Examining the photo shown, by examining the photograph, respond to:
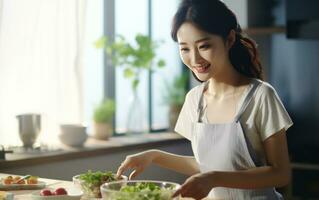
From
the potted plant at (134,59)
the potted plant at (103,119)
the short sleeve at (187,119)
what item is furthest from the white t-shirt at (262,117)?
the potted plant at (134,59)

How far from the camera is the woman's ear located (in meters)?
2.16

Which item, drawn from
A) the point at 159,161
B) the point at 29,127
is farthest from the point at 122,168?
the point at 29,127

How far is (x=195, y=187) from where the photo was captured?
1.73 metres

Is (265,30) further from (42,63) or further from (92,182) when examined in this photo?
(92,182)

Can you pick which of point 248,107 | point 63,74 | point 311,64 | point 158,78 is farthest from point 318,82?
Result: point 248,107

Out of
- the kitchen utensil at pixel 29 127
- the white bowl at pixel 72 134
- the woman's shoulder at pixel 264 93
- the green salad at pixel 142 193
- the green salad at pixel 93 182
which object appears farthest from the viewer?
the white bowl at pixel 72 134

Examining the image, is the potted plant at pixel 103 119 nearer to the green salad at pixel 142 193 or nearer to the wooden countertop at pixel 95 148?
the wooden countertop at pixel 95 148

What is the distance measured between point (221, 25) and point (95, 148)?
1797 mm

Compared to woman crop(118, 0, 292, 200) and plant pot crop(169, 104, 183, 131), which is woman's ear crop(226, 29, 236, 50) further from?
plant pot crop(169, 104, 183, 131)

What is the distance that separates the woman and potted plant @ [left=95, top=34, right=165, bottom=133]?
188 cm

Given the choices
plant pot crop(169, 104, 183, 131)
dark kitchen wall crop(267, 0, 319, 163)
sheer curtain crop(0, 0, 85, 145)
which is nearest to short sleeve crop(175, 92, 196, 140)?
sheer curtain crop(0, 0, 85, 145)

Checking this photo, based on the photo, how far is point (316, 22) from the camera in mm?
4066

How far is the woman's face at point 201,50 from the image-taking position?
6.72 feet

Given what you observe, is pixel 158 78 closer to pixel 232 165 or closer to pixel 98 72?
pixel 98 72
